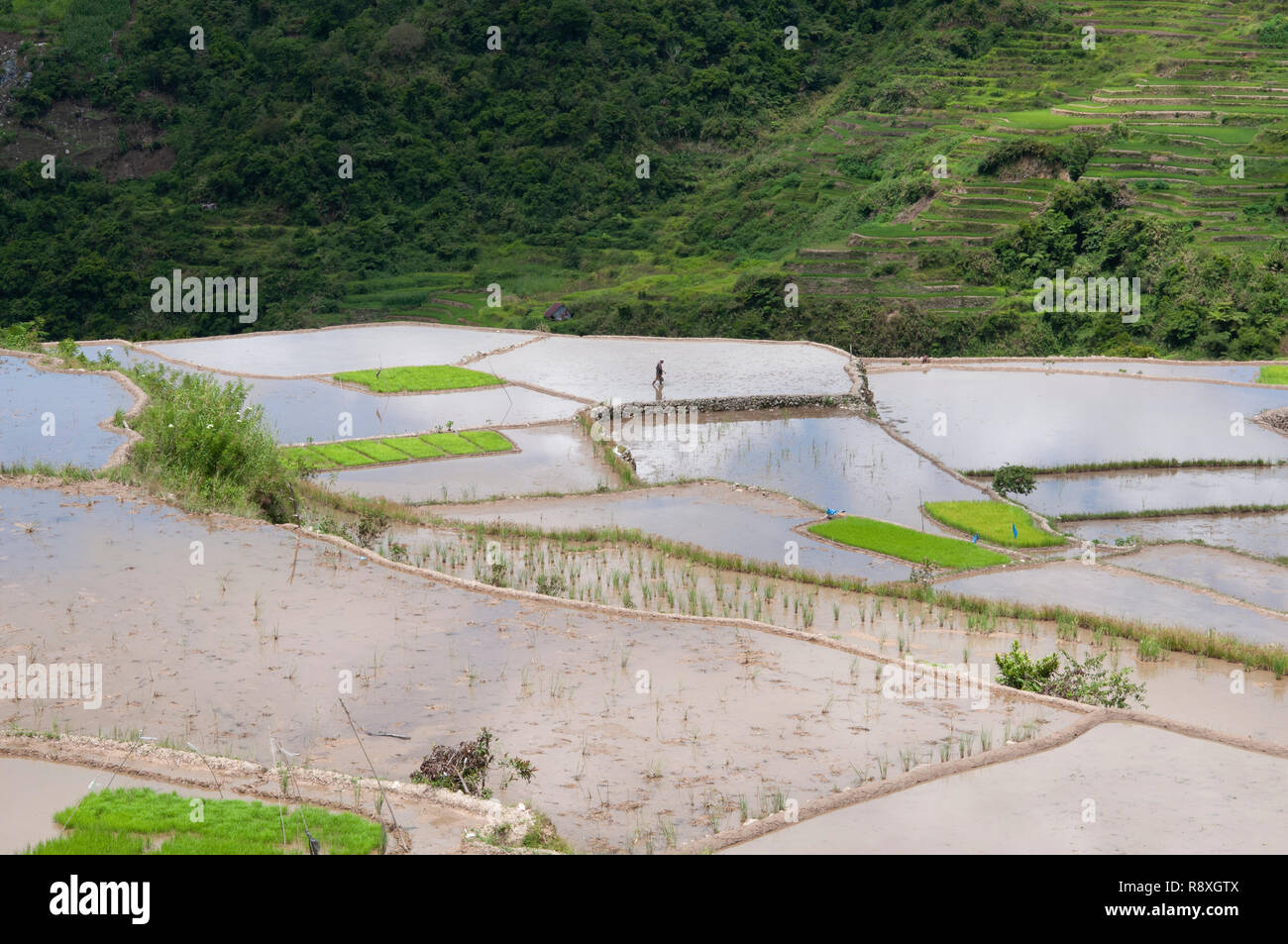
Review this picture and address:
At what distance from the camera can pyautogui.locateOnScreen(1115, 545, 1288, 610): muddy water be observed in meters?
14.0

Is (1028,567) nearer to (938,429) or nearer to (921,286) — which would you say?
(938,429)

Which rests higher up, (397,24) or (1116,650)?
(397,24)

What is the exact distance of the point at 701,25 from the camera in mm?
44156

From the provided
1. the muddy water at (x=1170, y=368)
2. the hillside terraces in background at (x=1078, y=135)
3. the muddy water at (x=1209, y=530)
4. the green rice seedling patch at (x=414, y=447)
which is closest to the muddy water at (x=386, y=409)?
the green rice seedling patch at (x=414, y=447)

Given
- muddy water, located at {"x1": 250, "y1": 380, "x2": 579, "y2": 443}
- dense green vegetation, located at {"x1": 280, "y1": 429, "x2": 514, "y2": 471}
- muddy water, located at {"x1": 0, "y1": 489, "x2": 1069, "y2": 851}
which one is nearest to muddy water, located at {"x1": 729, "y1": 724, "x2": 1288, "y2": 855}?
muddy water, located at {"x1": 0, "y1": 489, "x2": 1069, "y2": 851}

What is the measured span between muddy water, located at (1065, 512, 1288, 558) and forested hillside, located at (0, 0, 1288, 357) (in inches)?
404

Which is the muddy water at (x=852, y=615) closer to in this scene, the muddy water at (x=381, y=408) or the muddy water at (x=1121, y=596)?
the muddy water at (x=1121, y=596)

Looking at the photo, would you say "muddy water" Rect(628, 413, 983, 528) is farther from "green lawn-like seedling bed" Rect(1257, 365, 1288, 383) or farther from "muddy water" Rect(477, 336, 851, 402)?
"green lawn-like seedling bed" Rect(1257, 365, 1288, 383)

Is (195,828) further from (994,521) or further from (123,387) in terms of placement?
(123,387)

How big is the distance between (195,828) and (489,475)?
11086 mm

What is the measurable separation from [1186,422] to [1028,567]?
7572mm

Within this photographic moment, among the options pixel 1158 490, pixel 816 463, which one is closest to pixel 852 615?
pixel 816 463

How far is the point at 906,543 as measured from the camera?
1498cm
